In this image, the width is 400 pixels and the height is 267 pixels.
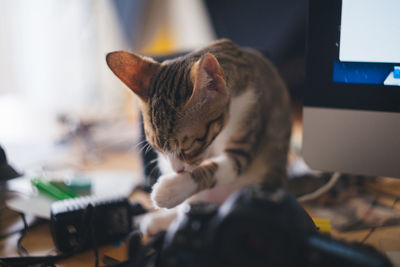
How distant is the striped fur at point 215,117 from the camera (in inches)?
23.1

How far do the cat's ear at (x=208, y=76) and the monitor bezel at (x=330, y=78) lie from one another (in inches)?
6.1

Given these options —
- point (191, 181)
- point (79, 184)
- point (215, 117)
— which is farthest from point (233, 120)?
point (79, 184)

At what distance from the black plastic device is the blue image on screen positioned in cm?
45

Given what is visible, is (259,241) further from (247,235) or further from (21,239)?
(21,239)

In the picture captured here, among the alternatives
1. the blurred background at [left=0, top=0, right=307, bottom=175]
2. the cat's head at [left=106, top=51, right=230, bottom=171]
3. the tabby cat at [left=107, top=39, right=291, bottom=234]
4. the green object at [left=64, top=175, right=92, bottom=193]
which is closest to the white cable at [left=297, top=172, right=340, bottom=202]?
the tabby cat at [left=107, top=39, right=291, bottom=234]

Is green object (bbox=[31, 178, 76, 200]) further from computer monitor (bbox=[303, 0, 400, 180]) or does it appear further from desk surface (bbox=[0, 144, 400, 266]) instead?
computer monitor (bbox=[303, 0, 400, 180])

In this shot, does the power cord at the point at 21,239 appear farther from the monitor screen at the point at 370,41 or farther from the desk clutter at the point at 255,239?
the monitor screen at the point at 370,41

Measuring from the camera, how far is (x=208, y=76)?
21.8 inches

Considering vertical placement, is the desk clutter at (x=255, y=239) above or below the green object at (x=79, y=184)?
above

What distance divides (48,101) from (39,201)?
3.40 ft

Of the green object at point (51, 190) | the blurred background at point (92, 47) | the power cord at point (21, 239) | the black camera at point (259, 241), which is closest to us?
the black camera at point (259, 241)

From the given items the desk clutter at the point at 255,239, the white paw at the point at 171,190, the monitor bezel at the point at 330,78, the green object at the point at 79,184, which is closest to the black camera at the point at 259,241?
the desk clutter at the point at 255,239

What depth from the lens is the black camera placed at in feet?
1.11

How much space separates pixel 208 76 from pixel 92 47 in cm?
143
